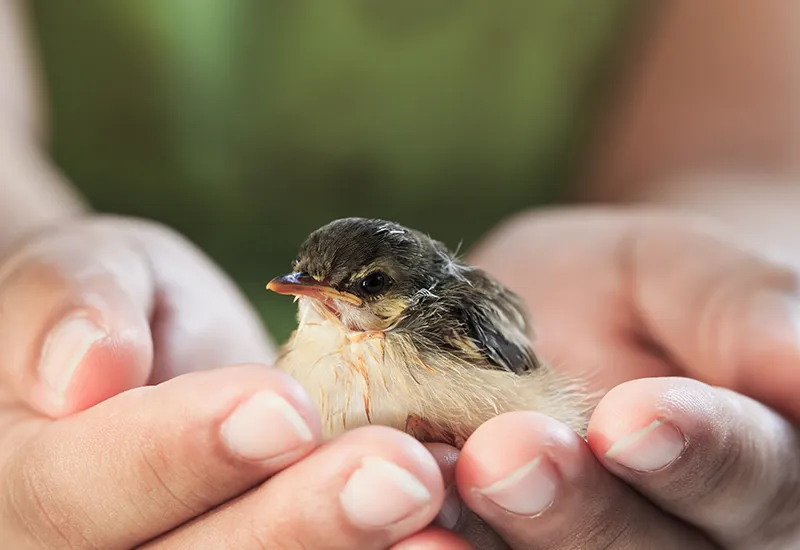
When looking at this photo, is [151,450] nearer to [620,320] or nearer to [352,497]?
[352,497]

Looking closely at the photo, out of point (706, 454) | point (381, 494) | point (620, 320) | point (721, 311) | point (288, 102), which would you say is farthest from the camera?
point (288, 102)

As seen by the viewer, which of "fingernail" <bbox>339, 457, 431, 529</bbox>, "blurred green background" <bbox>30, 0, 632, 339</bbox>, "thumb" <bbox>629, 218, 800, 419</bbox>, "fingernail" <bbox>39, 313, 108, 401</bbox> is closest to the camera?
"fingernail" <bbox>339, 457, 431, 529</bbox>

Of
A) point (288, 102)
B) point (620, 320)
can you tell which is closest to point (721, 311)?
point (620, 320)

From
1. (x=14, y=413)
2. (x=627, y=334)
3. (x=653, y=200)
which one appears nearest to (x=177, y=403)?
(x=14, y=413)

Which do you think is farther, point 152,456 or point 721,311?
point 721,311

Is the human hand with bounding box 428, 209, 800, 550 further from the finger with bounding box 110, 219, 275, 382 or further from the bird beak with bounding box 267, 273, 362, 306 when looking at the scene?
the finger with bounding box 110, 219, 275, 382

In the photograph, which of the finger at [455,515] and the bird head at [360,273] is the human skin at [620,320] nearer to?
the finger at [455,515]

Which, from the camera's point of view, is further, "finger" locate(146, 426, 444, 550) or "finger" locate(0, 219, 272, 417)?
"finger" locate(0, 219, 272, 417)

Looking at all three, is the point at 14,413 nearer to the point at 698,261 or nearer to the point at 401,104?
the point at 698,261

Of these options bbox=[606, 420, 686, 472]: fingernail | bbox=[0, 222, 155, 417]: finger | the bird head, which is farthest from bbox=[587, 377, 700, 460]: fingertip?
bbox=[0, 222, 155, 417]: finger
